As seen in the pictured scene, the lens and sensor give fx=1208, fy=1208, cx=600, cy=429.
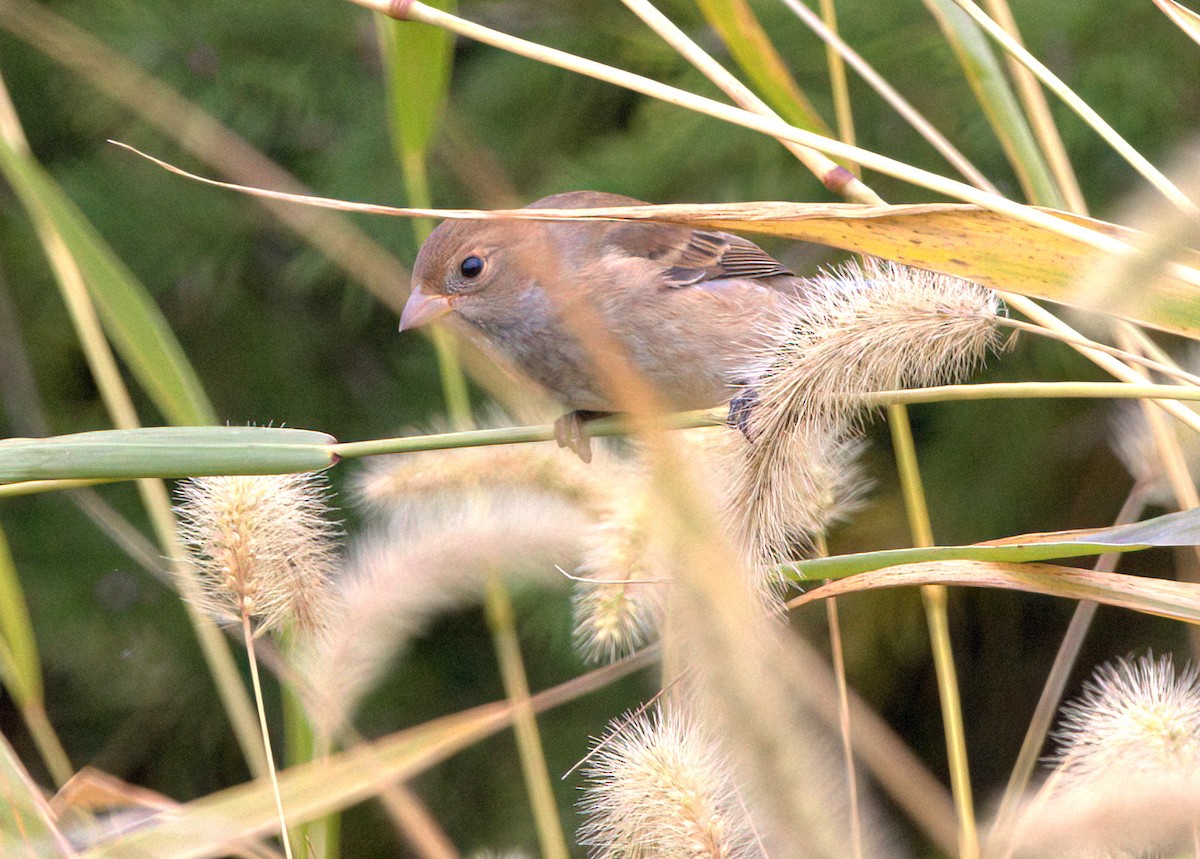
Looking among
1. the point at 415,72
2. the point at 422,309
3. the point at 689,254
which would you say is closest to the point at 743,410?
the point at 415,72

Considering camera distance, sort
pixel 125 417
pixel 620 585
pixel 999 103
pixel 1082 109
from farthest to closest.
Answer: pixel 125 417 < pixel 999 103 < pixel 620 585 < pixel 1082 109

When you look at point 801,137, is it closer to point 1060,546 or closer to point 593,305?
point 1060,546

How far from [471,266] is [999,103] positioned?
46.7 inches

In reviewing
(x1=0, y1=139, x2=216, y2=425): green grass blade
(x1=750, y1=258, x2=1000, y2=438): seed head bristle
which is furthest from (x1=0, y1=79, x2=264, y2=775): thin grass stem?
(x1=750, y1=258, x2=1000, y2=438): seed head bristle

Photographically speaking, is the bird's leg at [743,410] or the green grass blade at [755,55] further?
the green grass blade at [755,55]

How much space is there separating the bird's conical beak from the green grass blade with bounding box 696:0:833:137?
0.90 metres

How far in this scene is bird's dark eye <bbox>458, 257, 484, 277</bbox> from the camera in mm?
2395

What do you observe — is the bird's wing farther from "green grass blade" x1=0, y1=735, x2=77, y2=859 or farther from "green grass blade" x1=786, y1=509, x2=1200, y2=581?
"green grass blade" x1=0, y1=735, x2=77, y2=859

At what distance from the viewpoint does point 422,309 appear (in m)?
2.30

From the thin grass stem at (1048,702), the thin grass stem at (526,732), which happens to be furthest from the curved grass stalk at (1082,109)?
the thin grass stem at (526,732)

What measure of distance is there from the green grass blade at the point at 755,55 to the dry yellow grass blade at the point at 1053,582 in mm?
624

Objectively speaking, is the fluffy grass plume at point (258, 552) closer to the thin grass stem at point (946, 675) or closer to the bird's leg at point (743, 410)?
the bird's leg at point (743, 410)

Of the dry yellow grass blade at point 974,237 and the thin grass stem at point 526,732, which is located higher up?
the dry yellow grass blade at point 974,237

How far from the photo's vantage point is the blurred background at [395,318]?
2.80m
